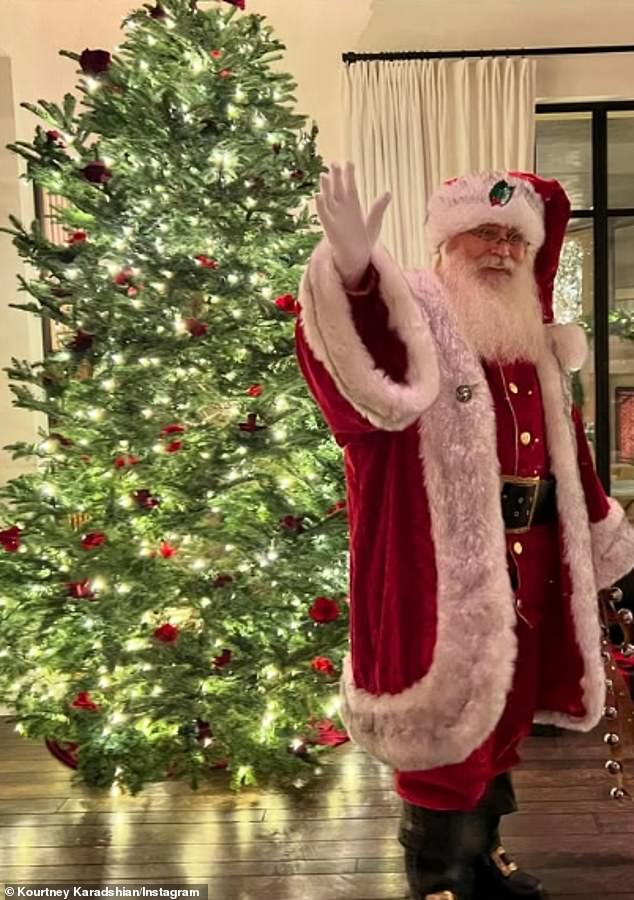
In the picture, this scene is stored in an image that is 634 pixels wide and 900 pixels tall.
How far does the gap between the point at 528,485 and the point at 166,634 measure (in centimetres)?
124

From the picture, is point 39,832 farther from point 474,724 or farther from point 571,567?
point 571,567

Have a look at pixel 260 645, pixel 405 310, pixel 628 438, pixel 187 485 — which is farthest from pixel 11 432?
pixel 628 438

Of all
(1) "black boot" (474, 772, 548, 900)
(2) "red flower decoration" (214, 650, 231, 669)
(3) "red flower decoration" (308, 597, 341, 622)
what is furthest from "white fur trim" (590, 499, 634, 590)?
(2) "red flower decoration" (214, 650, 231, 669)

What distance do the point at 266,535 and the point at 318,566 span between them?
191 millimetres

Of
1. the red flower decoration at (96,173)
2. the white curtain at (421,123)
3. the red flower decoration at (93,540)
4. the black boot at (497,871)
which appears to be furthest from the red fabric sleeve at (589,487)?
the white curtain at (421,123)

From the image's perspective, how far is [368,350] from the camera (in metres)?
1.70

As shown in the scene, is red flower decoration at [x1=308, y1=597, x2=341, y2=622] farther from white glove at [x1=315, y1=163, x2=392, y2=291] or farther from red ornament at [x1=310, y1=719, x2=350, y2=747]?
white glove at [x1=315, y1=163, x2=392, y2=291]

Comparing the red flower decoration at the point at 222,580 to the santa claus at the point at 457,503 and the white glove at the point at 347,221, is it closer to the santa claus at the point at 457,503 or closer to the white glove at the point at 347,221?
the santa claus at the point at 457,503

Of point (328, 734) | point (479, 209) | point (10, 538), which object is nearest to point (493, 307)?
point (479, 209)

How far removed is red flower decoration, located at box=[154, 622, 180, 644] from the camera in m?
2.60

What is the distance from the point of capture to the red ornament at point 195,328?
2678mm

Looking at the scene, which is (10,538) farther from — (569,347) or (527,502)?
(569,347)

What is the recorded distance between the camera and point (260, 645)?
2.76 meters

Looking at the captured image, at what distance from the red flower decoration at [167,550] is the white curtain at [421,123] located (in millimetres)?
1855
